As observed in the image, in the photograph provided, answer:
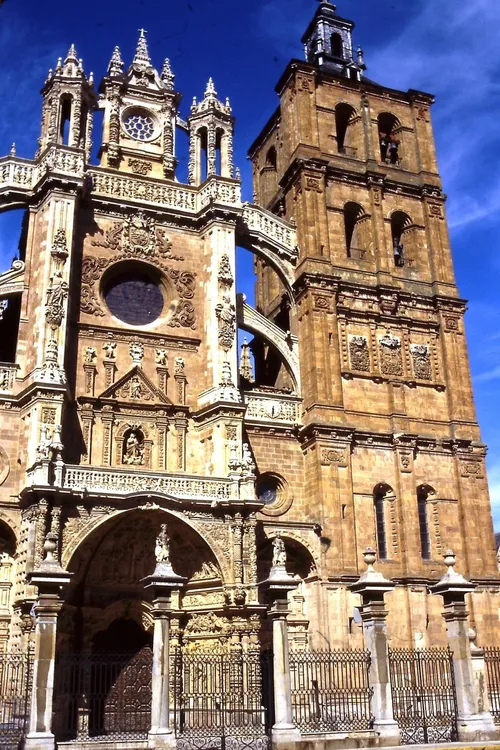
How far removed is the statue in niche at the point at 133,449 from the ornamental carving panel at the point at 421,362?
1074 cm

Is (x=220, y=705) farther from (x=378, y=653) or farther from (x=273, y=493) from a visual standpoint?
(x=273, y=493)

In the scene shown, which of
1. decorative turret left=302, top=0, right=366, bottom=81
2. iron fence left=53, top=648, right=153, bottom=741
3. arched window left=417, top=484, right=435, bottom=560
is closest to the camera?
iron fence left=53, top=648, right=153, bottom=741

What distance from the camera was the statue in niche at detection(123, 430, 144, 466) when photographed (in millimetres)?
25812

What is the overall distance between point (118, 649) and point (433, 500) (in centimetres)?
1218

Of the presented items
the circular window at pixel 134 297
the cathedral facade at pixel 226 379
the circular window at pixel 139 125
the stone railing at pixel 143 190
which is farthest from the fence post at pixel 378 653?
the circular window at pixel 139 125

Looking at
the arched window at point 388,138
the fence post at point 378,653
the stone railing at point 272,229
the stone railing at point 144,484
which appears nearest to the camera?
the fence post at point 378,653

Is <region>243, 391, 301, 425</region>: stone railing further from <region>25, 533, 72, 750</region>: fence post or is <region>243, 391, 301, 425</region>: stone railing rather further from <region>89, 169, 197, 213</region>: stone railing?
<region>25, 533, 72, 750</region>: fence post

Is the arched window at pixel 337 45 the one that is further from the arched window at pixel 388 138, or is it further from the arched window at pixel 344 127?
the arched window at pixel 344 127

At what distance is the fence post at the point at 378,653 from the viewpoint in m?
16.3

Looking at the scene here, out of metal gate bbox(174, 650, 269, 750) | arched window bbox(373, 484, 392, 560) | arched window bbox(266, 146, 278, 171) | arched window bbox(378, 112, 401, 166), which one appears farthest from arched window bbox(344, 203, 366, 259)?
metal gate bbox(174, 650, 269, 750)

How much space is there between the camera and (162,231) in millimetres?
29000

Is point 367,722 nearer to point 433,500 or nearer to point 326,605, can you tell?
point 326,605

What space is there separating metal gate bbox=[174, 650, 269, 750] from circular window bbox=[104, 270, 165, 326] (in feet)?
38.4

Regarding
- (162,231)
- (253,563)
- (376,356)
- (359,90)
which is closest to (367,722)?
(253,563)
